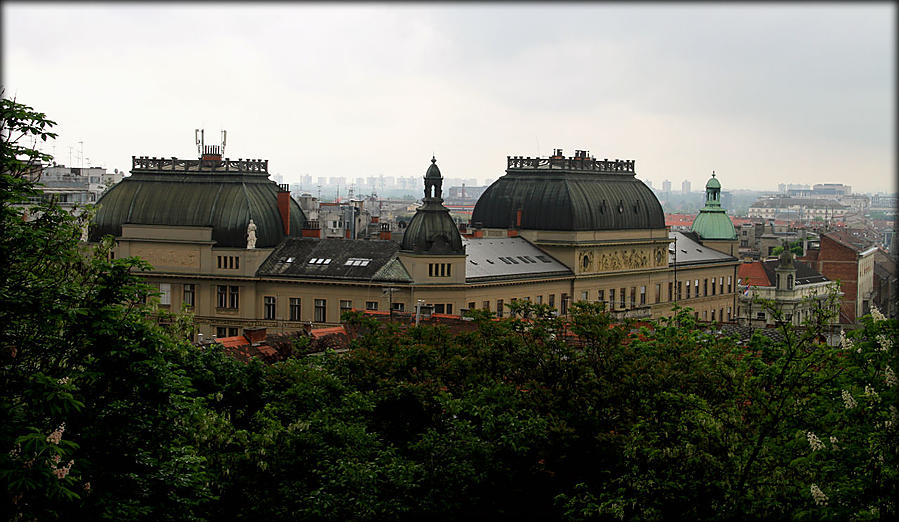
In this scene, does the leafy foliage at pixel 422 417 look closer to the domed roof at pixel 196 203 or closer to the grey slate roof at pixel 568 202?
the domed roof at pixel 196 203

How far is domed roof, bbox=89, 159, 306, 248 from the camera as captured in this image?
113m

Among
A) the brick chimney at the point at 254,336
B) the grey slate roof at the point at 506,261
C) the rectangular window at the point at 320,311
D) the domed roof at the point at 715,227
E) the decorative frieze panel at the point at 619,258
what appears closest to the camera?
the brick chimney at the point at 254,336

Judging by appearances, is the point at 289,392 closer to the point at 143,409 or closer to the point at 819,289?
the point at 143,409

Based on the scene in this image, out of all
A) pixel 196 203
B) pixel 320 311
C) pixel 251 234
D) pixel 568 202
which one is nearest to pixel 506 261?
pixel 568 202

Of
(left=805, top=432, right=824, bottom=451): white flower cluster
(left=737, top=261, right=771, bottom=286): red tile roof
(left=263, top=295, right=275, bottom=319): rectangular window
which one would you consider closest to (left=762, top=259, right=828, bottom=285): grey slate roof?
(left=737, top=261, right=771, bottom=286): red tile roof

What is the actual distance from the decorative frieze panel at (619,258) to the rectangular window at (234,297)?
29984 millimetres

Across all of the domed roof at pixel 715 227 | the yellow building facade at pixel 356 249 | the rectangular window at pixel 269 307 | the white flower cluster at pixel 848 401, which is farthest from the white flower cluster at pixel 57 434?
the domed roof at pixel 715 227

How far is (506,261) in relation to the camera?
12031 centimetres

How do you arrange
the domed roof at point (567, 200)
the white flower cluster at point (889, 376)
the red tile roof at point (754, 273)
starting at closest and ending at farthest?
the white flower cluster at point (889, 376), the domed roof at point (567, 200), the red tile roof at point (754, 273)

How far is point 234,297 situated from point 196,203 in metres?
7.90

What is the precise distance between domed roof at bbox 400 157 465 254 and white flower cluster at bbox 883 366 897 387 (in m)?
71.9

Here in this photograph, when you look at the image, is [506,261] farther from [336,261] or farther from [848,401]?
[848,401]

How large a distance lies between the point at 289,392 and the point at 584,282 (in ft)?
260

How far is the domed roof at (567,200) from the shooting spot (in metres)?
128
